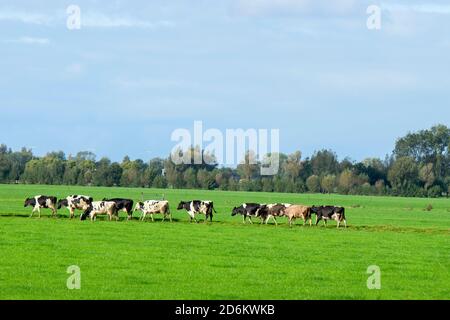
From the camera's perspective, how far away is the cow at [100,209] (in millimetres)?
38969

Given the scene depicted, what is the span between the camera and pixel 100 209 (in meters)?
39.3

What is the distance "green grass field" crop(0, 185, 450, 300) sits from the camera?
61.0ft

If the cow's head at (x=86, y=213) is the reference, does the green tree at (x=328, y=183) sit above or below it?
above

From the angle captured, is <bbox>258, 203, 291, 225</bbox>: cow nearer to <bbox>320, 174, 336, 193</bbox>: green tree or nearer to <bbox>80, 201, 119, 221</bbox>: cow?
<bbox>80, 201, 119, 221</bbox>: cow

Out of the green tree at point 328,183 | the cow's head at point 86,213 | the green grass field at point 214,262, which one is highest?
the green tree at point 328,183

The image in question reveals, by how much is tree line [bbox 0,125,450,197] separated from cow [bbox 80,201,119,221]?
90082mm

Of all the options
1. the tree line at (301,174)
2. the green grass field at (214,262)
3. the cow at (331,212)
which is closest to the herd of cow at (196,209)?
the cow at (331,212)

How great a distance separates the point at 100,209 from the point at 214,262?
1683 centimetres

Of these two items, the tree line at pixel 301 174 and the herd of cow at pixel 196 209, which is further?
the tree line at pixel 301 174

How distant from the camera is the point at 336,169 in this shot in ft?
483

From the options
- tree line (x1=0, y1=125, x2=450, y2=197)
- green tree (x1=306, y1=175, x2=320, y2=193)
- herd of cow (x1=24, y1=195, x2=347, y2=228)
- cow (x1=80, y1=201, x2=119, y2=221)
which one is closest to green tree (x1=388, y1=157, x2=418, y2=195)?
tree line (x1=0, y1=125, x2=450, y2=197)

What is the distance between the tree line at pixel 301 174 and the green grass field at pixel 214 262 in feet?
319

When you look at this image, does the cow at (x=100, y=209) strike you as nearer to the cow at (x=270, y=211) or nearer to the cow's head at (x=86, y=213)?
the cow's head at (x=86, y=213)

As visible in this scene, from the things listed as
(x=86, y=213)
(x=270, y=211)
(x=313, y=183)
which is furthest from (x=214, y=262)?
(x=313, y=183)
